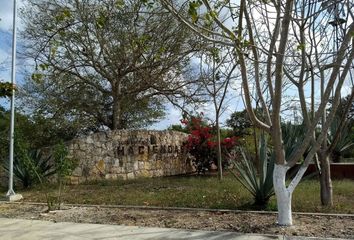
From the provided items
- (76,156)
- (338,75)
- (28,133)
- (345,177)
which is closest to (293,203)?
(338,75)

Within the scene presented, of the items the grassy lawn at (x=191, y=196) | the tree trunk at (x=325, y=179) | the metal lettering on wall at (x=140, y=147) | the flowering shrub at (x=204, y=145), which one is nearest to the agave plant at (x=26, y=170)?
the grassy lawn at (x=191, y=196)

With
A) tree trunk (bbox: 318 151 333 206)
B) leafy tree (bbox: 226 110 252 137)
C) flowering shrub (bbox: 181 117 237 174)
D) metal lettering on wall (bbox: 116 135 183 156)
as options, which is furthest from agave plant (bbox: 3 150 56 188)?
leafy tree (bbox: 226 110 252 137)

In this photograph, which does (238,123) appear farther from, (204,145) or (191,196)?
(191,196)

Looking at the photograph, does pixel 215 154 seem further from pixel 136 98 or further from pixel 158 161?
pixel 136 98

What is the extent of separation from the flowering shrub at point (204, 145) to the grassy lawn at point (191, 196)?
4035 millimetres

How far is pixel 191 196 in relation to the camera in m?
11.6

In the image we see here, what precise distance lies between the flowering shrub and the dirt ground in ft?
30.2

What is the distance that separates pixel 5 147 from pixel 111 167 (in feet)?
12.7

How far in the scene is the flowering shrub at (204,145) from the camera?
744 inches

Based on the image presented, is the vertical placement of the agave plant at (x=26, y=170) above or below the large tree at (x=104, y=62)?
below

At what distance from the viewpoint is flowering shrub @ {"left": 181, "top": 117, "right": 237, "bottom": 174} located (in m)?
18.9

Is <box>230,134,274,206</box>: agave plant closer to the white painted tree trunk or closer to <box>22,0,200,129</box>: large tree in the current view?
the white painted tree trunk

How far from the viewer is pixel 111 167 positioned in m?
18.0

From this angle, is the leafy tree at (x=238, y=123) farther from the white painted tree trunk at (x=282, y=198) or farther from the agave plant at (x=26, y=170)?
the white painted tree trunk at (x=282, y=198)
